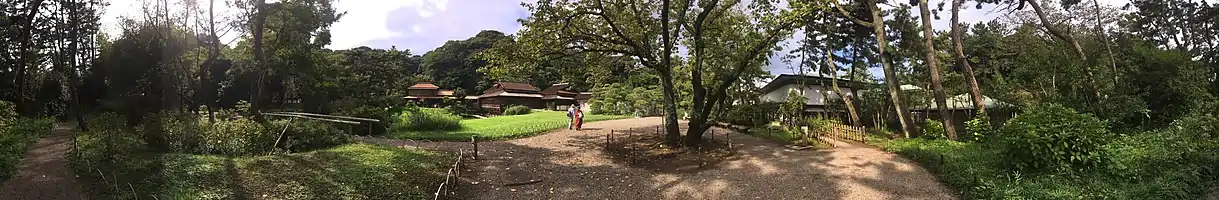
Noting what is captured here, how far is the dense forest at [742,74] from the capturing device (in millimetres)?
9188

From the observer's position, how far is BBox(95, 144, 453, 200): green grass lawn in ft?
24.5

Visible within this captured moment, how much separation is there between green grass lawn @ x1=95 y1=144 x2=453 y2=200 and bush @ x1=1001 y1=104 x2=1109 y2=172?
910 centimetres

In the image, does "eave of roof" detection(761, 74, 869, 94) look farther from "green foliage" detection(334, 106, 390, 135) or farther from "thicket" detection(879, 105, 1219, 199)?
"thicket" detection(879, 105, 1219, 199)

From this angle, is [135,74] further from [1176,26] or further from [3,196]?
[1176,26]

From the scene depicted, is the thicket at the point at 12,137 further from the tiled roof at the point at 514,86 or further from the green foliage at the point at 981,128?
the tiled roof at the point at 514,86

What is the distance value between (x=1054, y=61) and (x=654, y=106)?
2114 cm

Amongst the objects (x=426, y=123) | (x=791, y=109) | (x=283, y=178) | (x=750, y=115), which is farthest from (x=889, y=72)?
(x=426, y=123)

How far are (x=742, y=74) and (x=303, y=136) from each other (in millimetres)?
13194

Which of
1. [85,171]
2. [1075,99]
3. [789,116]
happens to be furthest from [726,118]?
[85,171]

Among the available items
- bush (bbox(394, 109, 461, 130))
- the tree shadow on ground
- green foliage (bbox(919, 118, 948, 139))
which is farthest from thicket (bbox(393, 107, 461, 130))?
green foliage (bbox(919, 118, 948, 139))

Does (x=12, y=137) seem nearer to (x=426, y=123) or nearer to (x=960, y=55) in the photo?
(x=426, y=123)

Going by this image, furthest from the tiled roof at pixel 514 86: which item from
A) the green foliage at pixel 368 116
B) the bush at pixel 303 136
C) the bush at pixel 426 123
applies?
the bush at pixel 303 136

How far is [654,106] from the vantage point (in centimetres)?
3659

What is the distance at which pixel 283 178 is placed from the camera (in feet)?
27.5
